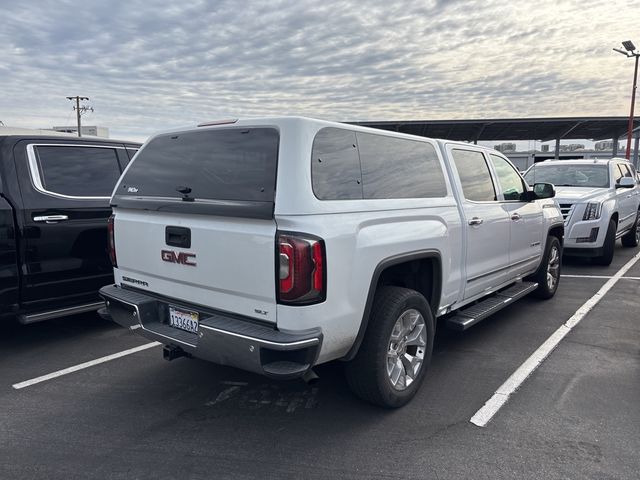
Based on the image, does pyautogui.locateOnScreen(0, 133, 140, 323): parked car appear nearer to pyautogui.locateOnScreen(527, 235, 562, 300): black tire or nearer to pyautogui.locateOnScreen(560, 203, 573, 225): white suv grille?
Result: pyautogui.locateOnScreen(527, 235, 562, 300): black tire

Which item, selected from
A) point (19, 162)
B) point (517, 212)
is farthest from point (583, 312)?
point (19, 162)

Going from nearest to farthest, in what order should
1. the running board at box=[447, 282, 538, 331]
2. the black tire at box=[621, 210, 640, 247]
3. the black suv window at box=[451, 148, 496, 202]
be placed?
1. the running board at box=[447, 282, 538, 331]
2. the black suv window at box=[451, 148, 496, 202]
3. the black tire at box=[621, 210, 640, 247]

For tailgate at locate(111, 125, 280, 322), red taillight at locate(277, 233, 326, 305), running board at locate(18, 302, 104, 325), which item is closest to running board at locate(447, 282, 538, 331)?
red taillight at locate(277, 233, 326, 305)

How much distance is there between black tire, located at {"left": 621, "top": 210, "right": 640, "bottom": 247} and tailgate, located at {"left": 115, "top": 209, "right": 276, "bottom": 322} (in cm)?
1102

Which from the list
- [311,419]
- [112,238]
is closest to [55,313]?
[112,238]

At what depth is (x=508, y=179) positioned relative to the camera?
539 cm

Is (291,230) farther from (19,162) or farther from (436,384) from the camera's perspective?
(19,162)

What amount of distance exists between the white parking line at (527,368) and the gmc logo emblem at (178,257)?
7.05 feet

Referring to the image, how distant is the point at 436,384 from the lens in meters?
3.96

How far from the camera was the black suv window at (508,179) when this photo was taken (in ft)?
17.1

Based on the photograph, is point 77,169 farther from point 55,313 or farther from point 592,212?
point 592,212

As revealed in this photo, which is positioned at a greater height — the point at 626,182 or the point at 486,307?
the point at 626,182

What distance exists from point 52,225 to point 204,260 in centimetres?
232

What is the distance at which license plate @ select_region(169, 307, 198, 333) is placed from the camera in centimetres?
328
